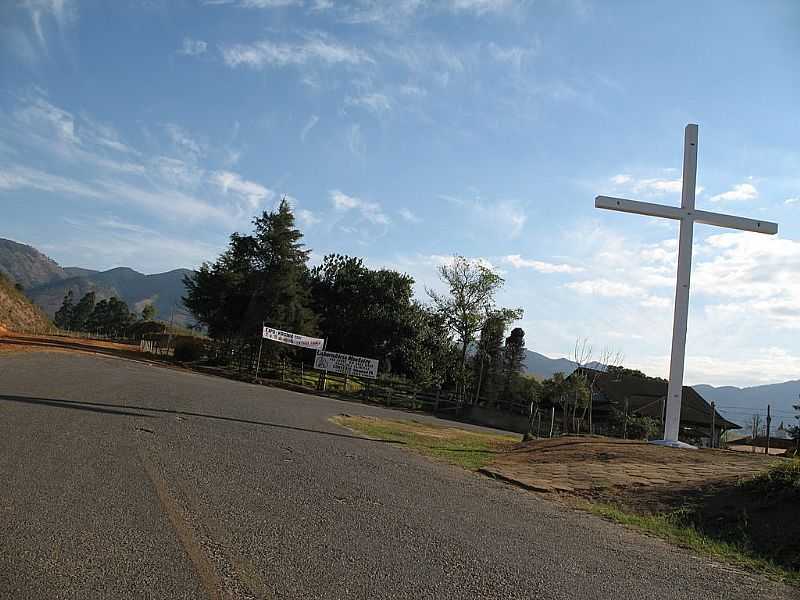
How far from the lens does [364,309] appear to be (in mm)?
56000

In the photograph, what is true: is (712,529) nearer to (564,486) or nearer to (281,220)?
(564,486)

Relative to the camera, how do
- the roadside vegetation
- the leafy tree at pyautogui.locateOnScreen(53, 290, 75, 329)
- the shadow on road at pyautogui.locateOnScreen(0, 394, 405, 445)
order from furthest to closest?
the leafy tree at pyautogui.locateOnScreen(53, 290, 75, 329), the shadow on road at pyautogui.locateOnScreen(0, 394, 405, 445), the roadside vegetation

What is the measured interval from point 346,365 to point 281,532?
111ft

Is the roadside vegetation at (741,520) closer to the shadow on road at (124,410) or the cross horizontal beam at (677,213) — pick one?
the shadow on road at (124,410)

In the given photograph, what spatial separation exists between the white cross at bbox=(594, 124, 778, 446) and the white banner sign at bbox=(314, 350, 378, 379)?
79.7 ft

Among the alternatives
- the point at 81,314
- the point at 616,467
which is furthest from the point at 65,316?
the point at 616,467

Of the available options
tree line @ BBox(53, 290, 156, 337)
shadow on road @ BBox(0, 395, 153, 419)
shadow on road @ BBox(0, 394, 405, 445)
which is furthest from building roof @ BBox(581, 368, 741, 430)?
tree line @ BBox(53, 290, 156, 337)

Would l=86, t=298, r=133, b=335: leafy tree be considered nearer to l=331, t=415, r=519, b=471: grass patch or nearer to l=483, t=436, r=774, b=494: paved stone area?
l=331, t=415, r=519, b=471: grass patch

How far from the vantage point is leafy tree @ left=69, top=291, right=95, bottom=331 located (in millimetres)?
127750

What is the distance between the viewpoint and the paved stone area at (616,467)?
10.3m

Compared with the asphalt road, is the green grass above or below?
above

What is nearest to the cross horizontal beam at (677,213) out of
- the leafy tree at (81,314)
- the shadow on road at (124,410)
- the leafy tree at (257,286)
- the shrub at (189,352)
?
the shadow on road at (124,410)

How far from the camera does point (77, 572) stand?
4430 millimetres

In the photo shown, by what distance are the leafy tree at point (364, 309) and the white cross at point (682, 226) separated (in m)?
36.6
